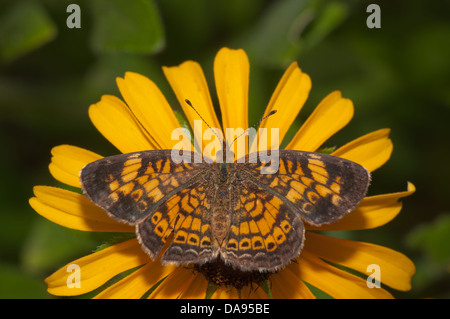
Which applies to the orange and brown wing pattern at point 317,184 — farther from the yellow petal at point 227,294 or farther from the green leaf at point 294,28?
the green leaf at point 294,28

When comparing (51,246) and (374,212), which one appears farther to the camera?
(51,246)

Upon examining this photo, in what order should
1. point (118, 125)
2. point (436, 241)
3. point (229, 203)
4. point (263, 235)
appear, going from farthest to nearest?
1. point (436, 241)
2. point (118, 125)
3. point (229, 203)
4. point (263, 235)

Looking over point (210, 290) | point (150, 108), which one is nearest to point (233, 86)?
point (150, 108)

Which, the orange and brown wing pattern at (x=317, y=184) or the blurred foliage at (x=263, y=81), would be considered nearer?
the orange and brown wing pattern at (x=317, y=184)

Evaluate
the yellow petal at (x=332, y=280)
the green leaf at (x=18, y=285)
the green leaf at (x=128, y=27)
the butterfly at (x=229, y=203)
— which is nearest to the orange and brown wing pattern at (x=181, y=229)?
the butterfly at (x=229, y=203)

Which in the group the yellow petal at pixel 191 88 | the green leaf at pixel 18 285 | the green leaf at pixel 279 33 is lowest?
the green leaf at pixel 18 285

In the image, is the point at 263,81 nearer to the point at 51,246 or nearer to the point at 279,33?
the point at 279,33

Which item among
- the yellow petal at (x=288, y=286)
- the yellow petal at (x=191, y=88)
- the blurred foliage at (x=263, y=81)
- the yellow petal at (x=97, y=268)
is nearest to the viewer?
the yellow petal at (x=97, y=268)
